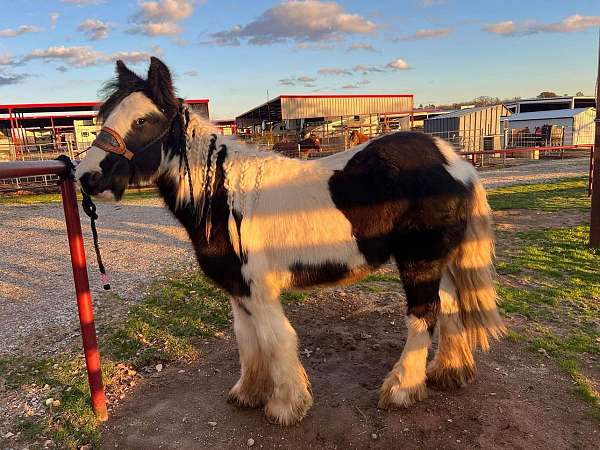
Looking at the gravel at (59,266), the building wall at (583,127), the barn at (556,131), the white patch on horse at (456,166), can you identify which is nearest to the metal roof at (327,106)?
the barn at (556,131)

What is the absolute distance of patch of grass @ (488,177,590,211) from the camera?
1014 centimetres

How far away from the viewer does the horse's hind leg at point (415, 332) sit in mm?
3078

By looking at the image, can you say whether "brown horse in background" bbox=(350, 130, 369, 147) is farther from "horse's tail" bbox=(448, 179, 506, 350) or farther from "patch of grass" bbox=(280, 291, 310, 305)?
"horse's tail" bbox=(448, 179, 506, 350)

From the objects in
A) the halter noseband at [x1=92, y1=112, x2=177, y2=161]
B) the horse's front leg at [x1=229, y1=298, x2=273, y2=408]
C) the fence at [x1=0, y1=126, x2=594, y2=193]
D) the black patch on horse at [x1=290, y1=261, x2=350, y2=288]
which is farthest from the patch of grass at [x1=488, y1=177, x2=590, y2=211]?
the halter noseband at [x1=92, y1=112, x2=177, y2=161]

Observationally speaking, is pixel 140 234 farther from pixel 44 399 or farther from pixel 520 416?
pixel 520 416

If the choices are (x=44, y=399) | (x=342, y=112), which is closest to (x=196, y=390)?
(x=44, y=399)

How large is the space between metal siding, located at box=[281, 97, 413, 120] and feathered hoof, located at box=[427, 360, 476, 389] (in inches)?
1115

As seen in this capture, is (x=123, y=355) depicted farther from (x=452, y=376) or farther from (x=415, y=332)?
(x=452, y=376)

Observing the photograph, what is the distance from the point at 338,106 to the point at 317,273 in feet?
100

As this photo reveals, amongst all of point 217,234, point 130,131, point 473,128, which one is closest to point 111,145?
point 130,131

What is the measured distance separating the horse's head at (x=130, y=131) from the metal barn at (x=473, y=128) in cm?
2616

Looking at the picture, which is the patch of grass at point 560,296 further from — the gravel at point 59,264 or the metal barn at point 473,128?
the metal barn at point 473,128

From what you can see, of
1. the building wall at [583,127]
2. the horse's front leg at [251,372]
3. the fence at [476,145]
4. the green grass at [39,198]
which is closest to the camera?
the horse's front leg at [251,372]

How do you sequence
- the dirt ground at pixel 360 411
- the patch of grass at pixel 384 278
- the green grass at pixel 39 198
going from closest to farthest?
the dirt ground at pixel 360 411 → the patch of grass at pixel 384 278 → the green grass at pixel 39 198
